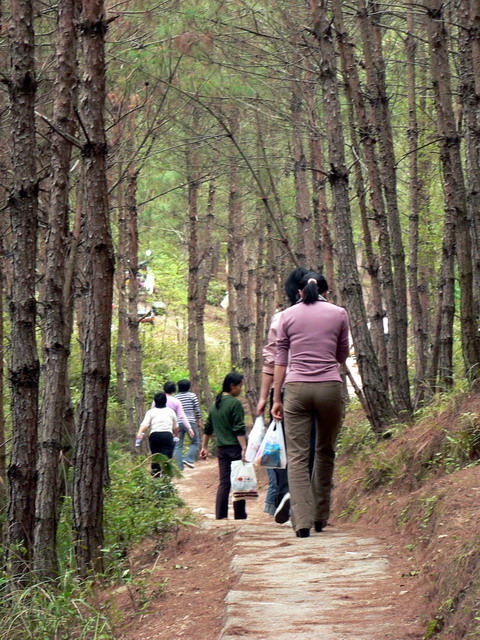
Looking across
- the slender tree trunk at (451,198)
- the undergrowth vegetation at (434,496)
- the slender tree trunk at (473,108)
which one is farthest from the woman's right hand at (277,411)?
the slender tree trunk at (473,108)

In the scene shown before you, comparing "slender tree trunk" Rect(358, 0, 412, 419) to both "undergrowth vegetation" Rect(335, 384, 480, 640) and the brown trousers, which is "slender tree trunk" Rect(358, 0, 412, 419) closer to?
"undergrowth vegetation" Rect(335, 384, 480, 640)

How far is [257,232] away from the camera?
23.7 m

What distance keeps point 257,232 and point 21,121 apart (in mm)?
16767

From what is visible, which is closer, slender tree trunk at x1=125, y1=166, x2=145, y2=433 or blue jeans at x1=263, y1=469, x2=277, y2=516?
blue jeans at x1=263, y1=469, x2=277, y2=516

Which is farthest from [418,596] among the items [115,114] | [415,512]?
[115,114]

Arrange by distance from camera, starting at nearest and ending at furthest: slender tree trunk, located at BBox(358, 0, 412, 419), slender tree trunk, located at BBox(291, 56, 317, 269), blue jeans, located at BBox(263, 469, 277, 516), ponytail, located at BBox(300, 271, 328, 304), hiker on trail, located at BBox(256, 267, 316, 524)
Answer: ponytail, located at BBox(300, 271, 328, 304), hiker on trail, located at BBox(256, 267, 316, 524), blue jeans, located at BBox(263, 469, 277, 516), slender tree trunk, located at BBox(358, 0, 412, 419), slender tree trunk, located at BBox(291, 56, 317, 269)

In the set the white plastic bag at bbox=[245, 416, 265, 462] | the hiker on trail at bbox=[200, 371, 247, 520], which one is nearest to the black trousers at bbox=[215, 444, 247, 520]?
the hiker on trail at bbox=[200, 371, 247, 520]

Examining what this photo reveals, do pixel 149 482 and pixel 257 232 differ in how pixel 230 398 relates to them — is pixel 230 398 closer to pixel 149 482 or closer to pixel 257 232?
pixel 149 482

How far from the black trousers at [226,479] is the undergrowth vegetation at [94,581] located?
52 centimetres

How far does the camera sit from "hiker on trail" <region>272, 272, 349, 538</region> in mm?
6898

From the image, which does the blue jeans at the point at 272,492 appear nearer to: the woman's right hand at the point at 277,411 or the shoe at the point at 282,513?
the shoe at the point at 282,513

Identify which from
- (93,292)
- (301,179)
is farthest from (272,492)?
(301,179)

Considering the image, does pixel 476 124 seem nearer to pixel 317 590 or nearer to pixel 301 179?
pixel 317 590

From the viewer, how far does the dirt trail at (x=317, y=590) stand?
14.8 ft
